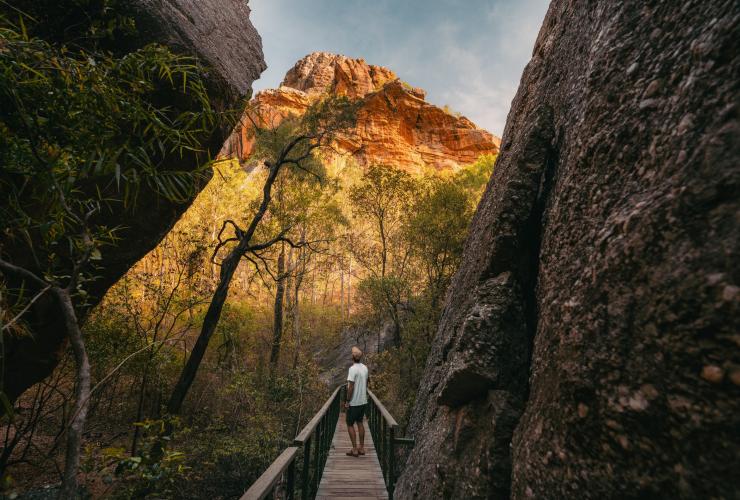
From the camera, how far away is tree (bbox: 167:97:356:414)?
5578 mm

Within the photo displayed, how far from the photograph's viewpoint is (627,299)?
1.17 m

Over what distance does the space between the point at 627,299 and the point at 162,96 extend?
454cm

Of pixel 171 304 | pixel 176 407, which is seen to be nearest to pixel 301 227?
pixel 171 304

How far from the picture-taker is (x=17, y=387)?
424cm

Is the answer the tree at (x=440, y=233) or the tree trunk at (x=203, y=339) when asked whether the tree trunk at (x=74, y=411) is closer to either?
the tree trunk at (x=203, y=339)

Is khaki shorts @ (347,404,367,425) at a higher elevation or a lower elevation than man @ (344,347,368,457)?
lower

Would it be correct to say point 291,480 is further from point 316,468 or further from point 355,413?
point 355,413

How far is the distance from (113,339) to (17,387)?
2542 millimetres

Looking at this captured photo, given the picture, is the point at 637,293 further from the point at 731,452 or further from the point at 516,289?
the point at 516,289

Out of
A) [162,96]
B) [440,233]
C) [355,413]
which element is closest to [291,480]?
[355,413]

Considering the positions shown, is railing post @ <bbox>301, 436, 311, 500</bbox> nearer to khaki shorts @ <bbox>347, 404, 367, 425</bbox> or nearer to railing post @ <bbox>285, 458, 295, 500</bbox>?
railing post @ <bbox>285, 458, 295, 500</bbox>

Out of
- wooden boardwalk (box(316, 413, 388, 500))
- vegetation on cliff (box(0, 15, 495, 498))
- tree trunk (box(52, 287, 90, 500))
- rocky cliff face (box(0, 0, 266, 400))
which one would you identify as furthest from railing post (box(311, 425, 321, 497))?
rocky cliff face (box(0, 0, 266, 400))

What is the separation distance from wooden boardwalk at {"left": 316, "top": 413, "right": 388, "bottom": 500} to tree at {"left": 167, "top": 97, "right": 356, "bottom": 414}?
2586 millimetres

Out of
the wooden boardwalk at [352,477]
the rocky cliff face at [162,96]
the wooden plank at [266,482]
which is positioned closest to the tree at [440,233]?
the wooden boardwalk at [352,477]
